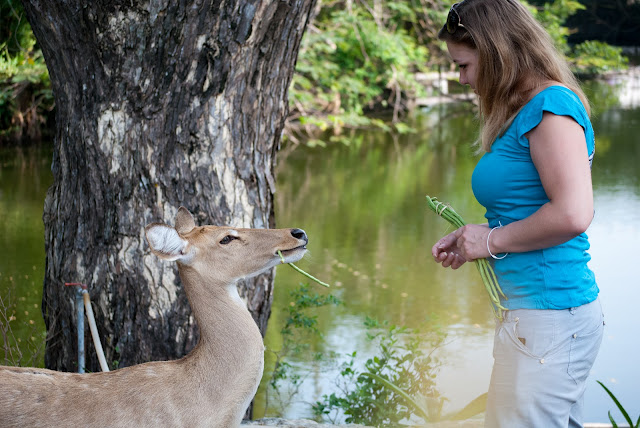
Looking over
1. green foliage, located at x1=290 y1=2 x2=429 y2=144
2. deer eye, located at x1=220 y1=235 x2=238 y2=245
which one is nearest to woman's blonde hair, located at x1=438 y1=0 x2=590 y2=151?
deer eye, located at x1=220 y1=235 x2=238 y2=245

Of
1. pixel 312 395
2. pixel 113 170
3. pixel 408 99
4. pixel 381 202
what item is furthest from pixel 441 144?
pixel 113 170

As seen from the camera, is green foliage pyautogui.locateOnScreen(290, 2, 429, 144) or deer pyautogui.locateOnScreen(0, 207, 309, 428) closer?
deer pyautogui.locateOnScreen(0, 207, 309, 428)

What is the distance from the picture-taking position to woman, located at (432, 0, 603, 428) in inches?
84.7

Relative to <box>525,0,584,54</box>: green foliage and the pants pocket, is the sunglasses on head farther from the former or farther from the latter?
<box>525,0,584,54</box>: green foliage

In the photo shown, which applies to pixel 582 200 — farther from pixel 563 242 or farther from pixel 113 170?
pixel 113 170

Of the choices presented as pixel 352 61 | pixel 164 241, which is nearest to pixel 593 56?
pixel 352 61

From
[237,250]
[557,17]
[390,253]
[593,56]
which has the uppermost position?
[557,17]

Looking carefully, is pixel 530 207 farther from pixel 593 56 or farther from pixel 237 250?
pixel 593 56

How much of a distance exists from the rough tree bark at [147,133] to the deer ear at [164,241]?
1275mm

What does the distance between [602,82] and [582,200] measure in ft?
72.1

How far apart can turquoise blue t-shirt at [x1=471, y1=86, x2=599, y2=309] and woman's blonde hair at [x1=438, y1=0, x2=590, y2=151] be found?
3.4 inches

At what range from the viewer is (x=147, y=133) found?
3.81 metres

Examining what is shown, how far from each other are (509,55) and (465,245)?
58 cm

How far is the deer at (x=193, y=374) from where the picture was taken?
247 centimetres
